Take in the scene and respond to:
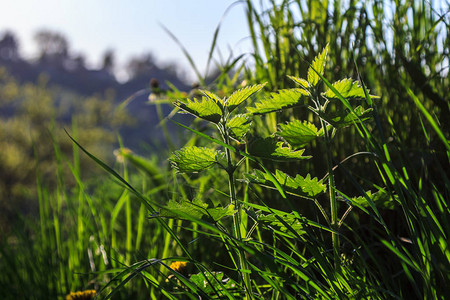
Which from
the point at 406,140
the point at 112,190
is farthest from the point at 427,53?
the point at 112,190

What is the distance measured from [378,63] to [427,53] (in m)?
0.13

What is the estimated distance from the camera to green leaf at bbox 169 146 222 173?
1.61ft

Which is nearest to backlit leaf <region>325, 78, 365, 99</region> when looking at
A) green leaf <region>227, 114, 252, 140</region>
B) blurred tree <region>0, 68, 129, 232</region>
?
green leaf <region>227, 114, 252, 140</region>

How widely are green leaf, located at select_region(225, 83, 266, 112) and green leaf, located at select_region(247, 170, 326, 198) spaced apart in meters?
0.09

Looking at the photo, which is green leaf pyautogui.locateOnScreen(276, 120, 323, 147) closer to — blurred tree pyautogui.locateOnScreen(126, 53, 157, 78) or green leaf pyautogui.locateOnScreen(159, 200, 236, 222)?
green leaf pyautogui.locateOnScreen(159, 200, 236, 222)

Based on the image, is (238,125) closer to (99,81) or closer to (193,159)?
(193,159)

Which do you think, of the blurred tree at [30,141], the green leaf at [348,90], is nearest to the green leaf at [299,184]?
the green leaf at [348,90]

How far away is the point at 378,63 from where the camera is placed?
109cm

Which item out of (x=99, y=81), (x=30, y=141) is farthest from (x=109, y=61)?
(x=30, y=141)

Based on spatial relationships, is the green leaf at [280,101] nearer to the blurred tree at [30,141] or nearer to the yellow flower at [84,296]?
the yellow flower at [84,296]

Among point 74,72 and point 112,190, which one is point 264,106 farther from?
point 74,72

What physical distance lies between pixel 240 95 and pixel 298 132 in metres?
0.09

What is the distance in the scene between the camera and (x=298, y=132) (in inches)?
20.1

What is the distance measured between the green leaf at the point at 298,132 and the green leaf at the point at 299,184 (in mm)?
56
